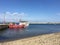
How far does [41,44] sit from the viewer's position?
1346 cm

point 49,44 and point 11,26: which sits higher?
point 49,44

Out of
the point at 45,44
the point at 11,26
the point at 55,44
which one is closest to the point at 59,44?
the point at 55,44

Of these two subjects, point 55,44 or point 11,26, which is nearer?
point 55,44

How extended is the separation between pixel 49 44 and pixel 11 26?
242ft

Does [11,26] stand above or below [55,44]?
below

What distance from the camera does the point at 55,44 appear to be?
43.8 ft

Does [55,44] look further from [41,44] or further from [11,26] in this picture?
[11,26]

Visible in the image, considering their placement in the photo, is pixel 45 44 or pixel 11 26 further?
pixel 11 26

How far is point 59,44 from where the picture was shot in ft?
43.4

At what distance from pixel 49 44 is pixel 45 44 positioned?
410mm

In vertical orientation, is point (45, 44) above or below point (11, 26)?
above

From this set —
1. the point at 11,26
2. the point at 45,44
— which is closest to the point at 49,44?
the point at 45,44

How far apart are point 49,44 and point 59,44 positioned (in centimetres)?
95

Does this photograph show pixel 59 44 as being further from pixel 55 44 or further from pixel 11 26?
pixel 11 26
